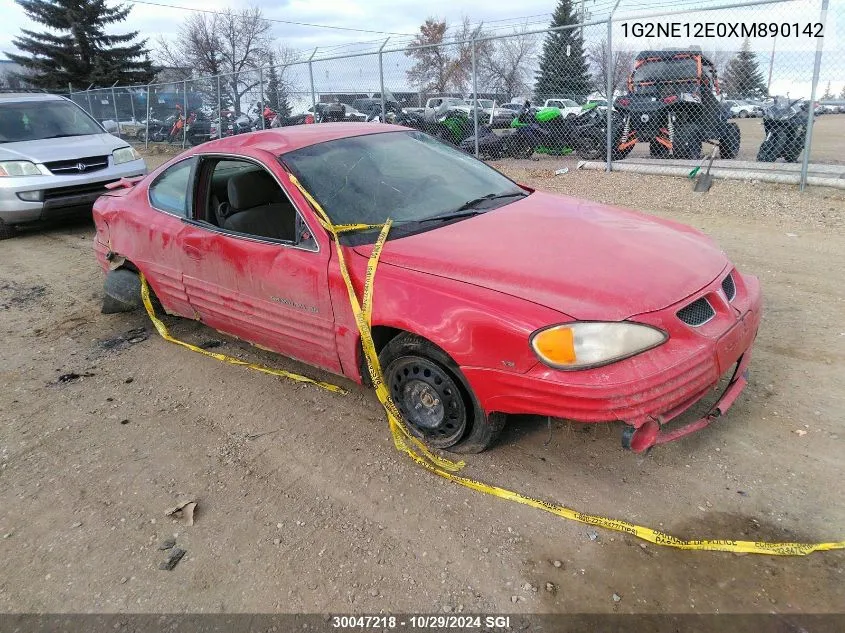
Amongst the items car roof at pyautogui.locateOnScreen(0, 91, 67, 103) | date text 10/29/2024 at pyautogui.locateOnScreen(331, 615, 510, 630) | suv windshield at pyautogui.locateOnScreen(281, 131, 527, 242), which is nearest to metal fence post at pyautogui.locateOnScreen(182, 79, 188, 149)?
car roof at pyautogui.locateOnScreen(0, 91, 67, 103)

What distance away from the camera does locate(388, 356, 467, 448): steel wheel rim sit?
9.31ft

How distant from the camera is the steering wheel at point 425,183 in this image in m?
3.51

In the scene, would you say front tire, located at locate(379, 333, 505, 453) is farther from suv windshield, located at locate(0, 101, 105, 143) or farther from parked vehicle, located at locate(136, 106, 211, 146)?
parked vehicle, located at locate(136, 106, 211, 146)

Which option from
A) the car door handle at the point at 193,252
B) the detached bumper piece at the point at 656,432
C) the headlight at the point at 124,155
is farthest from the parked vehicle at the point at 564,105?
the detached bumper piece at the point at 656,432

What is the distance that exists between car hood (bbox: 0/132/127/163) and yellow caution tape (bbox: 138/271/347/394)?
435 centimetres

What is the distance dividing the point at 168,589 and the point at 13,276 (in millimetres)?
5624

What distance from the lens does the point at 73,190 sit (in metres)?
7.89

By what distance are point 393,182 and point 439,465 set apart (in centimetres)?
166

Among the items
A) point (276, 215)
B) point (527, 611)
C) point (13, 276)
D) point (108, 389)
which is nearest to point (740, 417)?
point (527, 611)

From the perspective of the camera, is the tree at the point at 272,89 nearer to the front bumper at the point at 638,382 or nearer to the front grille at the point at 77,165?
the front grille at the point at 77,165

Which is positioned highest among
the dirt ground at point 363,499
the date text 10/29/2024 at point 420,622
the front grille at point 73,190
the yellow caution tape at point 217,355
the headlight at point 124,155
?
the headlight at point 124,155

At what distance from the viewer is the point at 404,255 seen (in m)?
2.92

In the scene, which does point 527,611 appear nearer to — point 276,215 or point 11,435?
point 276,215

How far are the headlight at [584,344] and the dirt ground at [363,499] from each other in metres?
0.68
